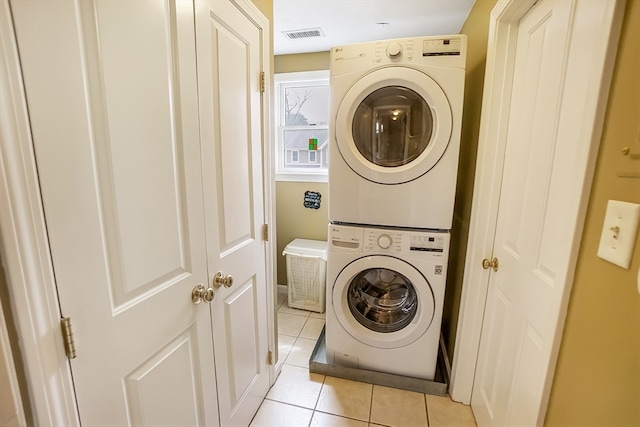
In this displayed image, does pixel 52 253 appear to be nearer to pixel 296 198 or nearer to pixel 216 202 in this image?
pixel 216 202

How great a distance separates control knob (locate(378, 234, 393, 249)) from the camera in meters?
1.56

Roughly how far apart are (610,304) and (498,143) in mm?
884

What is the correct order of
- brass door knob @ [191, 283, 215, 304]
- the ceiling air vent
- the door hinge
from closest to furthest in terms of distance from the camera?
the door hinge → brass door knob @ [191, 283, 215, 304] → the ceiling air vent

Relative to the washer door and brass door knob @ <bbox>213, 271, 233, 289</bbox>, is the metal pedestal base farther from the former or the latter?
brass door knob @ <bbox>213, 271, 233, 289</bbox>

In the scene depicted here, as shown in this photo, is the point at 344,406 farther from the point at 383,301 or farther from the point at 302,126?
the point at 302,126

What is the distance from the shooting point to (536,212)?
0.98 metres

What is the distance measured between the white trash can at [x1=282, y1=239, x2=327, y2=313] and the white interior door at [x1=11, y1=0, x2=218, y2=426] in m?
1.45

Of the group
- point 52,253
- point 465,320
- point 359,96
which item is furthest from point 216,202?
point 465,320

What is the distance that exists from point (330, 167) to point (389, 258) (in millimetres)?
606

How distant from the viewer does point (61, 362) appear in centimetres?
58

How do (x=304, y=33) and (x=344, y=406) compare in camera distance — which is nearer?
(x=344, y=406)

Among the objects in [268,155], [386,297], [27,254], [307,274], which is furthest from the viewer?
[307,274]

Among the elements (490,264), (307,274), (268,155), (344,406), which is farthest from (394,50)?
(344,406)

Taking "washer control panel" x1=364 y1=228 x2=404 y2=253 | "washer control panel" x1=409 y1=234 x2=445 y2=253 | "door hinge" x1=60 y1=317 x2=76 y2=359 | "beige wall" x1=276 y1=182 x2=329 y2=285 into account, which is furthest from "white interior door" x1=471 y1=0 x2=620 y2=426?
"beige wall" x1=276 y1=182 x2=329 y2=285
